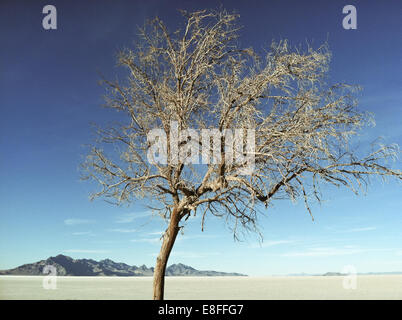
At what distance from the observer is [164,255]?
10.5 m

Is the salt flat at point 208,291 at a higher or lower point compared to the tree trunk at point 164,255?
lower

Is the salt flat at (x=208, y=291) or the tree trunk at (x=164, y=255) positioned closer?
the tree trunk at (x=164, y=255)

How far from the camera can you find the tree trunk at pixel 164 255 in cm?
1034

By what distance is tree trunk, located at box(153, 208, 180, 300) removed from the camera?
10.3m

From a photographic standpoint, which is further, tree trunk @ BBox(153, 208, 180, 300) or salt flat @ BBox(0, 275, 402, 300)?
salt flat @ BBox(0, 275, 402, 300)

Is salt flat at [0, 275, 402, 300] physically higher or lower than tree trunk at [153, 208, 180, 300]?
lower

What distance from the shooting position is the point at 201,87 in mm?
10898

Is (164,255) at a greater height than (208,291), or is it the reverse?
(164,255)

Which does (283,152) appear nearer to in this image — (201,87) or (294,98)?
(294,98)

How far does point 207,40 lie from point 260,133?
10.2 ft
